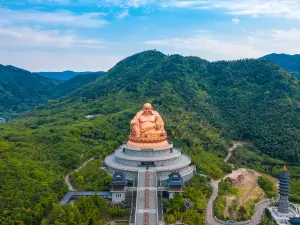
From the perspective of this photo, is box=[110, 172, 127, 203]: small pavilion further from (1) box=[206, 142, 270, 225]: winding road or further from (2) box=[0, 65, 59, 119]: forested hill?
(2) box=[0, 65, 59, 119]: forested hill

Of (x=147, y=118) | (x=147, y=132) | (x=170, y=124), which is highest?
(x=147, y=118)

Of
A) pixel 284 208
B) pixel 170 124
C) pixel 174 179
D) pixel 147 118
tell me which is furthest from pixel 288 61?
pixel 174 179

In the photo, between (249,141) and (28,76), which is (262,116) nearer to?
(249,141)

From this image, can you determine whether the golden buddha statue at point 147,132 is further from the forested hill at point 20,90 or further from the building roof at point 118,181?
the forested hill at point 20,90

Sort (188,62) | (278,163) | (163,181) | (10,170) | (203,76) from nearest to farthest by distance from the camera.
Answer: (10,170) < (163,181) < (278,163) < (203,76) < (188,62)

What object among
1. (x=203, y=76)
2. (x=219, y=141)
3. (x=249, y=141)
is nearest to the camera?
(x=219, y=141)

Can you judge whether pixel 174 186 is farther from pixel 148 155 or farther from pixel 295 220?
pixel 295 220

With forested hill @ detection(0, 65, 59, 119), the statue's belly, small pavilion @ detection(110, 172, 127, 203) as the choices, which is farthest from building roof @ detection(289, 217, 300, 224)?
forested hill @ detection(0, 65, 59, 119)

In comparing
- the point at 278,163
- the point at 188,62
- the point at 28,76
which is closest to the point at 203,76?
the point at 188,62
